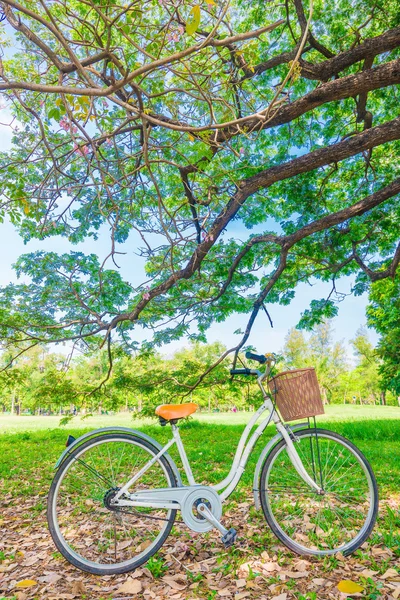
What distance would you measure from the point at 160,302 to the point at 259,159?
305 centimetres

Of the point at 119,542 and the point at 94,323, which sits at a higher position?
the point at 94,323

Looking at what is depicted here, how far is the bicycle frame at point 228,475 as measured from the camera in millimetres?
2588

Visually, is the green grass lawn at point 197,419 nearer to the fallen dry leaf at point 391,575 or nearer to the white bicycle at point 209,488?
the white bicycle at point 209,488

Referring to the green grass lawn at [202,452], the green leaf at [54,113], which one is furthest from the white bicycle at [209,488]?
the green leaf at [54,113]

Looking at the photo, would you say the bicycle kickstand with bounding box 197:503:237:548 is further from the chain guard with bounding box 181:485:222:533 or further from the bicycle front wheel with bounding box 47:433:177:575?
the bicycle front wheel with bounding box 47:433:177:575

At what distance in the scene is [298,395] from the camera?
2.69m

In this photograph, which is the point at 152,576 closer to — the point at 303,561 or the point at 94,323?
the point at 303,561

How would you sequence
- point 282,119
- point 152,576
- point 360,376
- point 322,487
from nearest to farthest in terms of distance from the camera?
point 152,576 < point 322,487 < point 282,119 < point 360,376

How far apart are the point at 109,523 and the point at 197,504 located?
0.82 metres

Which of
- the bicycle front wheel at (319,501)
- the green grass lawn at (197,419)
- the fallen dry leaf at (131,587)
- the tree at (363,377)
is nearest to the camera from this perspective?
the fallen dry leaf at (131,587)

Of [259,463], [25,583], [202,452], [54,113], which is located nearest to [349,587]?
[259,463]

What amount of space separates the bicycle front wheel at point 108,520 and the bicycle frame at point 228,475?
68 mm

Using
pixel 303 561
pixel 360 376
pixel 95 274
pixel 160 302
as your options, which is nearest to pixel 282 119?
pixel 160 302

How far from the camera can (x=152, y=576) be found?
2480 millimetres
